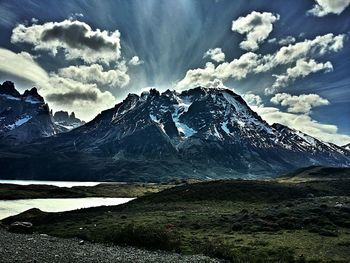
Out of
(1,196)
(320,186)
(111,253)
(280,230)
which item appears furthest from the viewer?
(1,196)

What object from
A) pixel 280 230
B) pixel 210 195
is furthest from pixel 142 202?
pixel 280 230

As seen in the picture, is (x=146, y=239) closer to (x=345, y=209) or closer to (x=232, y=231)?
(x=232, y=231)

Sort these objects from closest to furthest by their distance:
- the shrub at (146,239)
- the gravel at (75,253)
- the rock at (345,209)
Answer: the gravel at (75,253) → the shrub at (146,239) → the rock at (345,209)

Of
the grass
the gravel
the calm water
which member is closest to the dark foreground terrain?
the grass

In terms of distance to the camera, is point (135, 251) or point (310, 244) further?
point (310, 244)

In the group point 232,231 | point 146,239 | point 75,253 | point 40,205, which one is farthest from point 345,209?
point 40,205

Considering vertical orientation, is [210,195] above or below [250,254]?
above

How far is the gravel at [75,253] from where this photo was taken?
37781 mm

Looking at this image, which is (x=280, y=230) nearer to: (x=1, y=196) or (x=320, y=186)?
(x=320, y=186)

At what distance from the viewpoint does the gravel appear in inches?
1487

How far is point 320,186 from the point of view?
5994 inches

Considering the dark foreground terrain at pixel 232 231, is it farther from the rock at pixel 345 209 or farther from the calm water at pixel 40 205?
the calm water at pixel 40 205

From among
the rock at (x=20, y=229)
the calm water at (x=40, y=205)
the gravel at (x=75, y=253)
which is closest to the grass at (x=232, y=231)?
the rock at (x=20, y=229)

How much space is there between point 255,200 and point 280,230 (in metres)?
57.0
